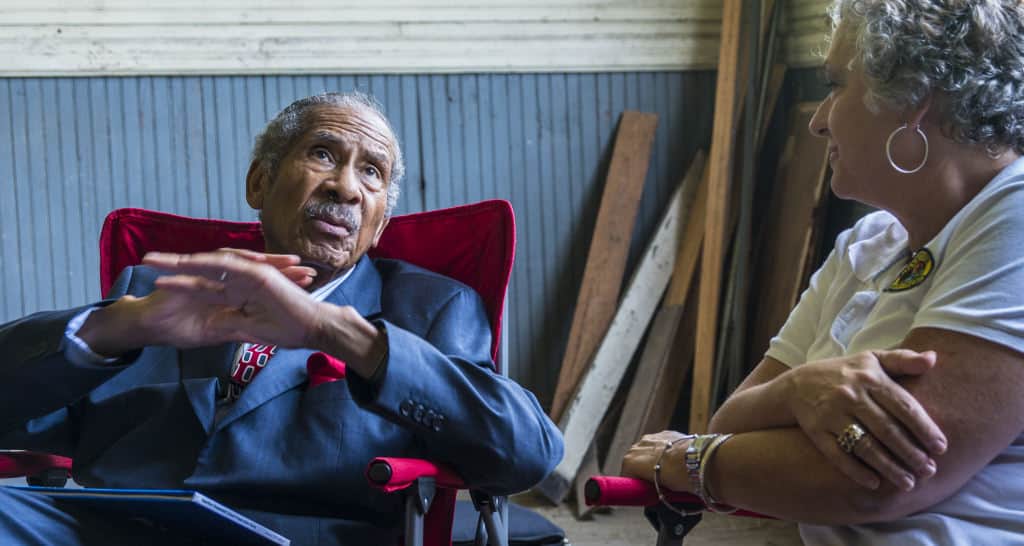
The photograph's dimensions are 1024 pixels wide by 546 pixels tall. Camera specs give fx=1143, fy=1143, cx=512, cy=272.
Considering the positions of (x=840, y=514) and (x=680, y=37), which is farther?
(x=680, y=37)

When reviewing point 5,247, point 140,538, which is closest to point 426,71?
point 5,247

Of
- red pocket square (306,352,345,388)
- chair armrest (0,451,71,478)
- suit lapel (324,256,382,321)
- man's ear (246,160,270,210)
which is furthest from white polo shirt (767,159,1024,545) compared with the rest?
chair armrest (0,451,71,478)

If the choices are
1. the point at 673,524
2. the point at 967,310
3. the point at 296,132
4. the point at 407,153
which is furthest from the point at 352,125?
the point at 407,153

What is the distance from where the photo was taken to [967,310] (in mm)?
1479

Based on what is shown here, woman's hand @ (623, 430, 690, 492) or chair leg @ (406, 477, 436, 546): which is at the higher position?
woman's hand @ (623, 430, 690, 492)

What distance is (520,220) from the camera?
4.42m

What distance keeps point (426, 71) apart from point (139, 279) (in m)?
2.14

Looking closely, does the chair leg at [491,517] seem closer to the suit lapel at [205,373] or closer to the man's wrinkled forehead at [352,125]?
the suit lapel at [205,373]

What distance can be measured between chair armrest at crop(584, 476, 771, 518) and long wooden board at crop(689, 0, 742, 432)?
252 cm

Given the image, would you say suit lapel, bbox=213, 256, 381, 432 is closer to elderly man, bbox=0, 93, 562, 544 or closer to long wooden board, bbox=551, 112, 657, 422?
elderly man, bbox=0, 93, 562, 544

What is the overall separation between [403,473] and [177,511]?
345mm

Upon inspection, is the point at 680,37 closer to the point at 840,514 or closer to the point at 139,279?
the point at 139,279

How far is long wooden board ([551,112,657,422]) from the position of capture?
4.40 m

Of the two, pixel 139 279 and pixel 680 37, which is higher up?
pixel 680 37
